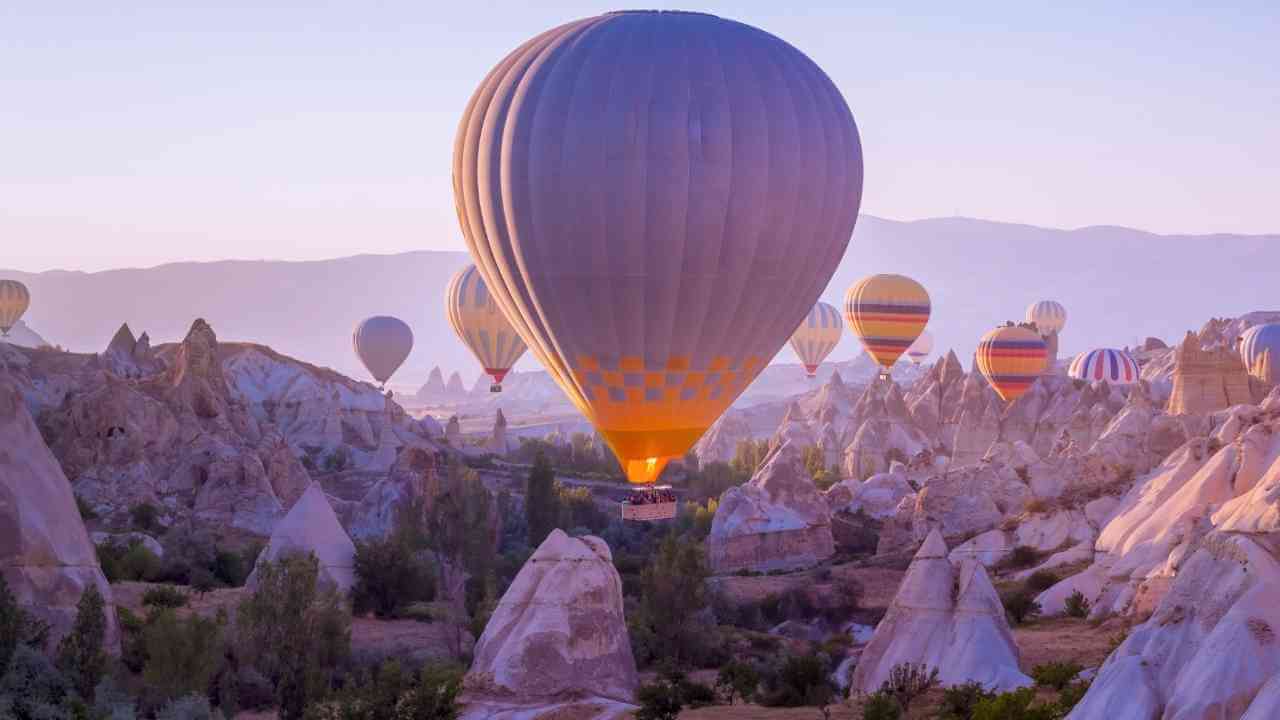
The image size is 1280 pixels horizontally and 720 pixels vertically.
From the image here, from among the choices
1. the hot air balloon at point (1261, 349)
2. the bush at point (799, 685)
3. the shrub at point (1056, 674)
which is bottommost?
the bush at point (799, 685)

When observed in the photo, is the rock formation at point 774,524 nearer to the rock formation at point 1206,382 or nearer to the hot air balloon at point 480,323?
the rock formation at point 1206,382

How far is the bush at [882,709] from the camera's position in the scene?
88.4 ft

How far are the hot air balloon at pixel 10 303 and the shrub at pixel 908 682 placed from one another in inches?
4329

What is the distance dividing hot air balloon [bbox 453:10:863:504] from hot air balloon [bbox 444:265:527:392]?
189 feet

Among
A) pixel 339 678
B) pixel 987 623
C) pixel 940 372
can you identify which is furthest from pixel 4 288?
pixel 987 623

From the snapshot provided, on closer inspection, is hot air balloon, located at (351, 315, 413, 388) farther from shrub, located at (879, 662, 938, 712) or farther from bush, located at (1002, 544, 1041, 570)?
shrub, located at (879, 662, 938, 712)

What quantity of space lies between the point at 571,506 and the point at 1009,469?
61.5 feet

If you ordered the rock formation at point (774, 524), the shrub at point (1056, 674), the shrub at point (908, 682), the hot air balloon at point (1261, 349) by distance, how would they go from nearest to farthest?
the shrub at point (1056, 674), the shrub at point (908, 682), the rock formation at point (774, 524), the hot air balloon at point (1261, 349)

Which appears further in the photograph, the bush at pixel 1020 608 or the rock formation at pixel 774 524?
the rock formation at pixel 774 524

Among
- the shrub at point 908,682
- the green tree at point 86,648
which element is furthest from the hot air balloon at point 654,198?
the green tree at point 86,648

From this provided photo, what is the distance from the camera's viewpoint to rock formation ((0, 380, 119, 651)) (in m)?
31.6

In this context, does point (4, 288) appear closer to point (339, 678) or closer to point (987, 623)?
point (339, 678)

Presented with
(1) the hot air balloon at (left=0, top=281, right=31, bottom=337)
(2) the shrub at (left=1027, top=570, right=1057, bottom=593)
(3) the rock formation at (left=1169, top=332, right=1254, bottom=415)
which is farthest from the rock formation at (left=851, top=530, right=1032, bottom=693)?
(1) the hot air balloon at (left=0, top=281, right=31, bottom=337)

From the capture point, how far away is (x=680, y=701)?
98.3ft
